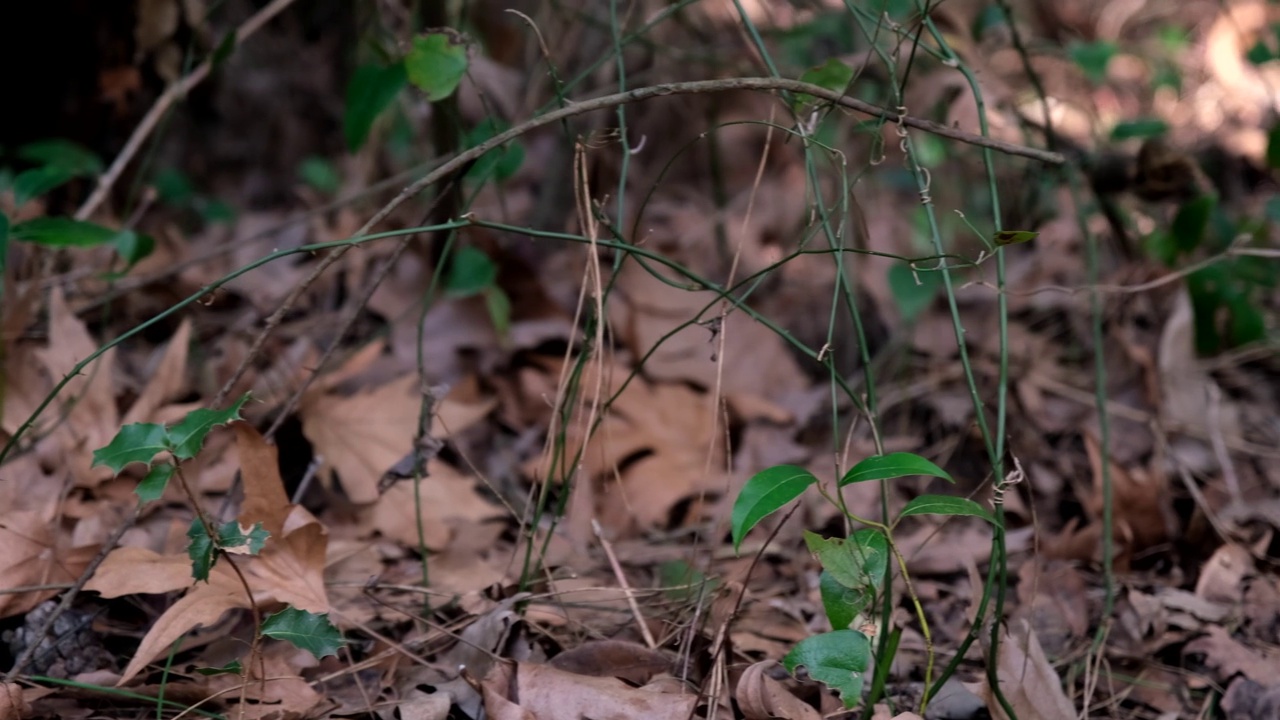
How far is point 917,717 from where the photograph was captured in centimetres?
102

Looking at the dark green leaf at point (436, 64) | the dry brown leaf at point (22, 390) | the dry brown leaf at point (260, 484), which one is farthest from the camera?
the dry brown leaf at point (22, 390)

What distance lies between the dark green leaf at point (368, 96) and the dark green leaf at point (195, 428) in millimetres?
778

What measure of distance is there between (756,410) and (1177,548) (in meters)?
0.81

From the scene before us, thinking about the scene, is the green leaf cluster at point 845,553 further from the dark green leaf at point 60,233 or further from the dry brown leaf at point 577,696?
the dark green leaf at point 60,233

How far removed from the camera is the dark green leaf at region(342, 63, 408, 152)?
1664mm

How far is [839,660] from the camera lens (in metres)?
0.96

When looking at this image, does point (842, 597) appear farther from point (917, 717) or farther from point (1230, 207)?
point (1230, 207)

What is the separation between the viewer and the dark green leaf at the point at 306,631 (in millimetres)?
1043

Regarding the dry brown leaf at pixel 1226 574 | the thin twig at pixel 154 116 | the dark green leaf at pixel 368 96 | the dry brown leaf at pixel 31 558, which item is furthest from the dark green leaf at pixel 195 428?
the dry brown leaf at pixel 1226 574

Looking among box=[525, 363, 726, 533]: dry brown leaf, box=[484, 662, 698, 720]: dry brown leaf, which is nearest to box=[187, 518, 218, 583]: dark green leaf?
box=[484, 662, 698, 720]: dry brown leaf

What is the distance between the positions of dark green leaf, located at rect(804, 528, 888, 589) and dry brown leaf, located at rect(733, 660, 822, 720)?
6.7 inches

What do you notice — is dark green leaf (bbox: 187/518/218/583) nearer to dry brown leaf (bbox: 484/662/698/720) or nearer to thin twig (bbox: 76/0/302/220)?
dry brown leaf (bbox: 484/662/698/720)

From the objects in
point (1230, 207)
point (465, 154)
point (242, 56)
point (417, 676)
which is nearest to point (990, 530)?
point (417, 676)

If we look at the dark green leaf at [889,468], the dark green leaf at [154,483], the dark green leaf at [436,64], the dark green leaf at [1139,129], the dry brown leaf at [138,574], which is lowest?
the dry brown leaf at [138,574]
